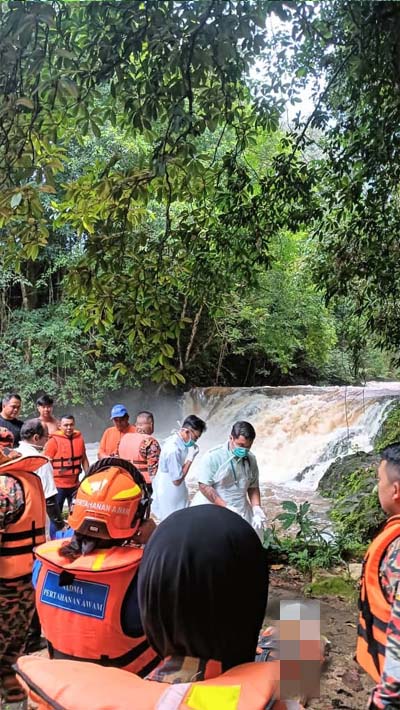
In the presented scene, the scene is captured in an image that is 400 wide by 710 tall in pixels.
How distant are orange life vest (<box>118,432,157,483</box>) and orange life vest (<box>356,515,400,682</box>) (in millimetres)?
3407

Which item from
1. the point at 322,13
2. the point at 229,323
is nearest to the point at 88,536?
the point at 322,13

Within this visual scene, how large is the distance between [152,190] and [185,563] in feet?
9.80

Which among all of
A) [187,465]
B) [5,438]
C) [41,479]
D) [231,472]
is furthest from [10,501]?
[187,465]

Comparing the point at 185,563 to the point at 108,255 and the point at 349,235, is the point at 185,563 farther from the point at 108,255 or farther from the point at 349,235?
the point at 349,235

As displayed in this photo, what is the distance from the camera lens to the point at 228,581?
1120mm

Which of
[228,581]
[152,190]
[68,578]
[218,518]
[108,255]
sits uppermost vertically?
[152,190]

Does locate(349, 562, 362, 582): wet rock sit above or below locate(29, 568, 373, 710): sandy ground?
above

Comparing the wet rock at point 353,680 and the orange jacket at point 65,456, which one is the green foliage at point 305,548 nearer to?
the wet rock at point 353,680

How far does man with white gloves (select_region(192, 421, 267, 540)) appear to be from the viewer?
4.21 metres

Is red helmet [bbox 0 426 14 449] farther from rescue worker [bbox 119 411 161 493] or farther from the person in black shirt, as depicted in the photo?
the person in black shirt

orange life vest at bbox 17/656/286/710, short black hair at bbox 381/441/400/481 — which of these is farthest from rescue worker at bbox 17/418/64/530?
orange life vest at bbox 17/656/286/710

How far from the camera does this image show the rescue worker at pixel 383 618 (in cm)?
152

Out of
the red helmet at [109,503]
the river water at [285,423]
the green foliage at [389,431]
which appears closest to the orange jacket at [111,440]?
the river water at [285,423]

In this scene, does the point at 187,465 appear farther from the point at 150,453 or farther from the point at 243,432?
the point at 243,432
